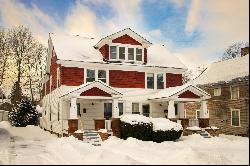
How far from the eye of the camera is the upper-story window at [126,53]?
2714cm

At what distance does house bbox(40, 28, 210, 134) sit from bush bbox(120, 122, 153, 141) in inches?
111

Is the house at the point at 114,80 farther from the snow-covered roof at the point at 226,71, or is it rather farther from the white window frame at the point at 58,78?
the snow-covered roof at the point at 226,71

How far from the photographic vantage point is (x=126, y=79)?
27438mm

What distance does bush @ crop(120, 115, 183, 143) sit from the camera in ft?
66.0

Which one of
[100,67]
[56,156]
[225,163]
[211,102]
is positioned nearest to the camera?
[225,163]

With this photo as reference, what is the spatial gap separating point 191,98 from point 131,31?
7.55 metres

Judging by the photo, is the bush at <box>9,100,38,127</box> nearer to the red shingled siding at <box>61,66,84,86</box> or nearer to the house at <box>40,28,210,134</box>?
the house at <box>40,28,210,134</box>

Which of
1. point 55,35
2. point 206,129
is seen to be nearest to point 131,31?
point 55,35

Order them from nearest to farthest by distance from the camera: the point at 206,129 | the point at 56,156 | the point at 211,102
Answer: the point at 56,156, the point at 206,129, the point at 211,102

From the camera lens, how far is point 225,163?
40.8 feet

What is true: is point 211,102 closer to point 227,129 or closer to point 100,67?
point 227,129

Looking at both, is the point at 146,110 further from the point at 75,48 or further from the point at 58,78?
the point at 75,48

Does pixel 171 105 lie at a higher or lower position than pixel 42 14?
lower

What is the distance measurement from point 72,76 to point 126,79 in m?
4.73
